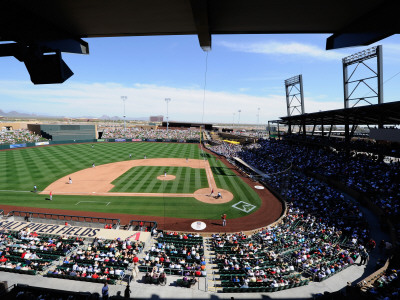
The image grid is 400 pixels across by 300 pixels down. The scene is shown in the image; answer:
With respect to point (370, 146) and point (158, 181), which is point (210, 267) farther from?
point (370, 146)

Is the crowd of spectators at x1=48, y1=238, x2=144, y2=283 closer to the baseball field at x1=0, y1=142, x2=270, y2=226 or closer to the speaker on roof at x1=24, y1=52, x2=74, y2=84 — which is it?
the baseball field at x1=0, y1=142, x2=270, y2=226

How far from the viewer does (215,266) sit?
14094 mm

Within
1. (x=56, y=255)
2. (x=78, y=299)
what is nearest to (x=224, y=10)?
(x=78, y=299)

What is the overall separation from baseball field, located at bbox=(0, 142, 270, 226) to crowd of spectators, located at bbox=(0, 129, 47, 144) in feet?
59.7

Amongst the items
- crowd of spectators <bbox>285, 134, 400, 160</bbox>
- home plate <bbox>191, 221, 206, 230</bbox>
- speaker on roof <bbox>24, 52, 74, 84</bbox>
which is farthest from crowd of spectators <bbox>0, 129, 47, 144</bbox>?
crowd of spectators <bbox>285, 134, 400, 160</bbox>

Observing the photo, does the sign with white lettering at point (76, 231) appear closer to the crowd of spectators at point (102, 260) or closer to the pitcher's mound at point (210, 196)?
the crowd of spectators at point (102, 260)

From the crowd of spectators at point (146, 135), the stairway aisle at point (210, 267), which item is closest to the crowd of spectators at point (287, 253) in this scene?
the stairway aisle at point (210, 267)

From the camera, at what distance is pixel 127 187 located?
95.9 ft

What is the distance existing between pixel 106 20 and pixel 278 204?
26222 mm

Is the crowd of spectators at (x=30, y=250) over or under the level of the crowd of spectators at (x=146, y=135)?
under

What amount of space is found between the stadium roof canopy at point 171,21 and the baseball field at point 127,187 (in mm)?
20160

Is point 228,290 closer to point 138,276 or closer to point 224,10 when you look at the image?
point 138,276

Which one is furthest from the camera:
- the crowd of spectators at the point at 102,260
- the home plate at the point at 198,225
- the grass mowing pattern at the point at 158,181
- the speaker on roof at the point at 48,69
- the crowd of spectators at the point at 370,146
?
the grass mowing pattern at the point at 158,181

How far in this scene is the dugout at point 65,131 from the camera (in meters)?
69.2
